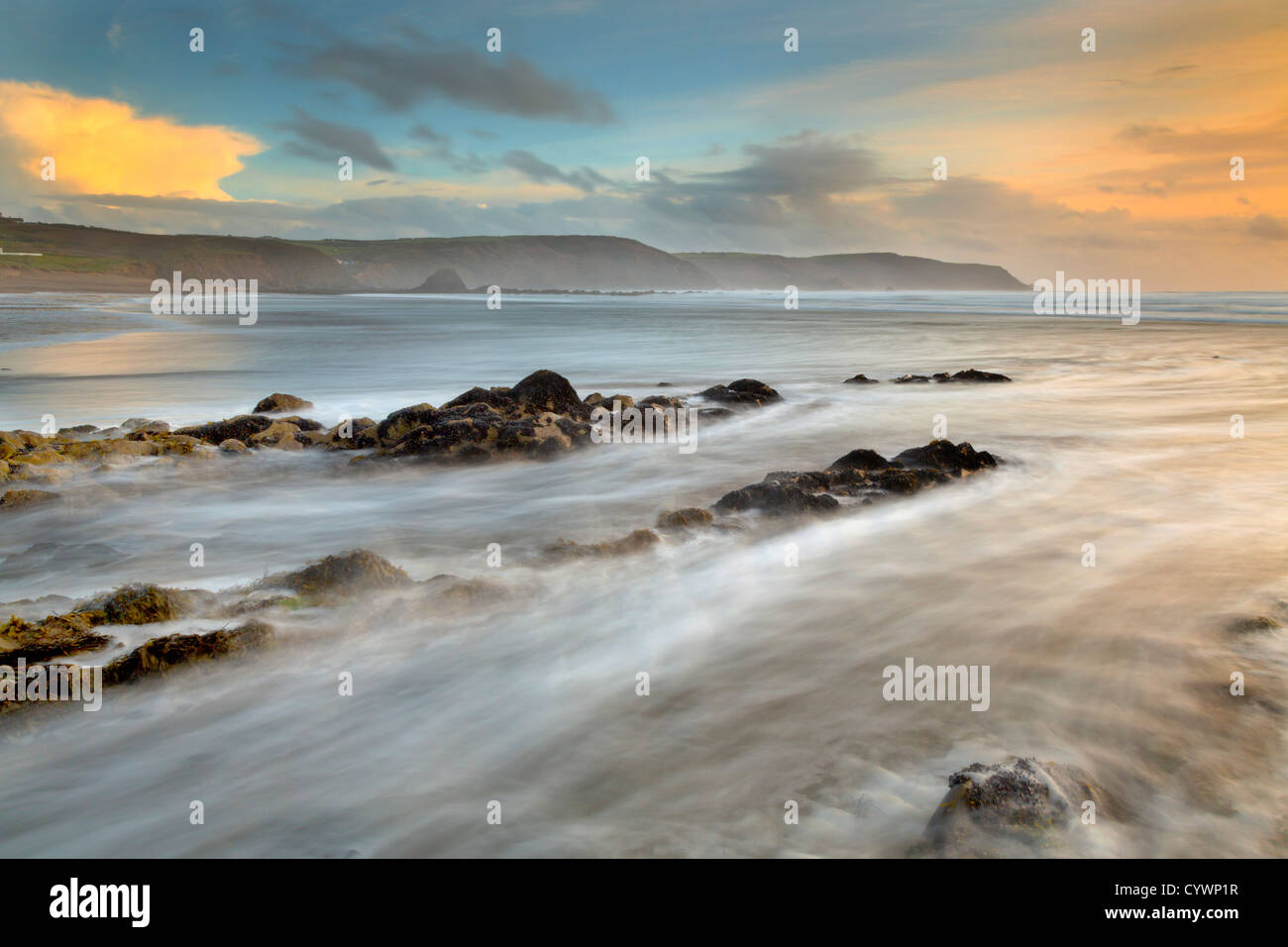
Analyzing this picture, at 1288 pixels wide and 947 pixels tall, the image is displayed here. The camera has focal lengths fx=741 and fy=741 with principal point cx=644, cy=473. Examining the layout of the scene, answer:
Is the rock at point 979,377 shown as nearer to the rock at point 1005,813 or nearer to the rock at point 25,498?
the rock at point 1005,813

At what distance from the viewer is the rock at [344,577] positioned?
4.96 meters

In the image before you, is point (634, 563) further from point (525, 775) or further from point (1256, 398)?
point (1256, 398)

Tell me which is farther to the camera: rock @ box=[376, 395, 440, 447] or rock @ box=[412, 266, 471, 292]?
rock @ box=[412, 266, 471, 292]

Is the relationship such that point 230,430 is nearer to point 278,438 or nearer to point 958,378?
point 278,438

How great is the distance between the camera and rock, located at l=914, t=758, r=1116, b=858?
9.00 feet

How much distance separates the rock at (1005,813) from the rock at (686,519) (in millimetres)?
3769

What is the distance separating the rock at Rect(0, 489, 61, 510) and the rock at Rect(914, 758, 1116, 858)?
8110 millimetres

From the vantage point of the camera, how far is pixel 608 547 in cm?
614

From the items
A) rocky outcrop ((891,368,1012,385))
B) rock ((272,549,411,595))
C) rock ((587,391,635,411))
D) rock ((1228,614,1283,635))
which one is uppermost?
rocky outcrop ((891,368,1012,385))

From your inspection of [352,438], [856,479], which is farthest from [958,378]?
[352,438]

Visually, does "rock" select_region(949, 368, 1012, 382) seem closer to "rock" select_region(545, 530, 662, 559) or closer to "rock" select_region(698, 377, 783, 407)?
"rock" select_region(698, 377, 783, 407)

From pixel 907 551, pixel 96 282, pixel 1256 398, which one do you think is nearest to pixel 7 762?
pixel 907 551

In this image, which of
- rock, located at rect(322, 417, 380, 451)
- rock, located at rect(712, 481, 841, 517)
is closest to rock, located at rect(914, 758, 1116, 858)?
rock, located at rect(712, 481, 841, 517)
